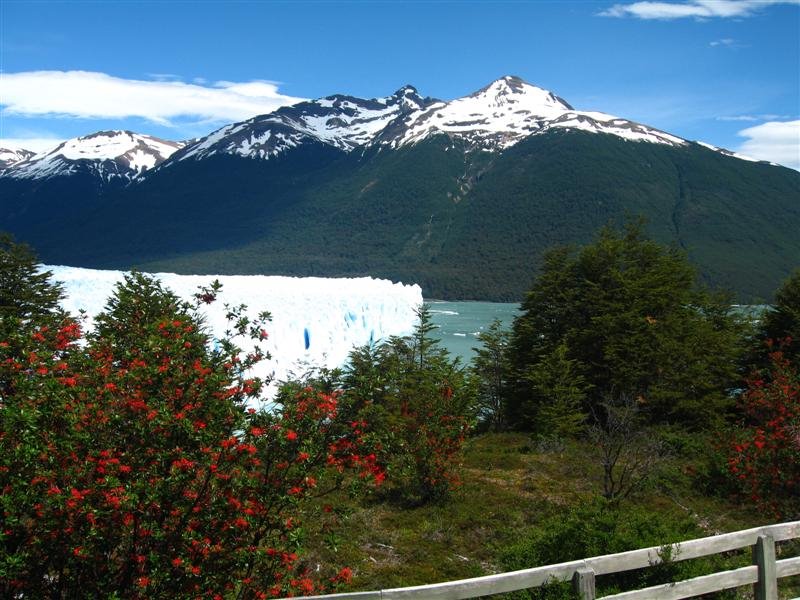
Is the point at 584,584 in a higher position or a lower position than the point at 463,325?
higher

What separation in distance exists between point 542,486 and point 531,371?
8119 millimetres

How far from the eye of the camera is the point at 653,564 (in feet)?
17.9

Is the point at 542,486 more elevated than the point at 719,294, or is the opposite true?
the point at 719,294

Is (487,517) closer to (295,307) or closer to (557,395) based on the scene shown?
(557,395)

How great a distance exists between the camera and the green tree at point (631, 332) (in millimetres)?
20531

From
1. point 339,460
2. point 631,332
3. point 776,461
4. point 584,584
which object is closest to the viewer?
point 584,584

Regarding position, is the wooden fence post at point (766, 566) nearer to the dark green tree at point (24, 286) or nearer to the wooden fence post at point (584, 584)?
the wooden fence post at point (584, 584)

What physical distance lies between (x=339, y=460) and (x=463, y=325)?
78.8 meters

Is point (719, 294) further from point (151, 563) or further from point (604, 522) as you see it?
point (151, 563)

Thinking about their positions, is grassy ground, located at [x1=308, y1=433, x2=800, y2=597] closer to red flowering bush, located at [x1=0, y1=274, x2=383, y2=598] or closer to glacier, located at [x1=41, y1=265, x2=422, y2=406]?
red flowering bush, located at [x1=0, y1=274, x2=383, y2=598]

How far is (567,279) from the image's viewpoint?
23156 millimetres

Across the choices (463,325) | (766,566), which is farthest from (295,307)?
(463,325)

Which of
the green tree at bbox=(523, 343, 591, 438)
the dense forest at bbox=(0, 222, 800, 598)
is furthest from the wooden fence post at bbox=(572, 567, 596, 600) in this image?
the green tree at bbox=(523, 343, 591, 438)

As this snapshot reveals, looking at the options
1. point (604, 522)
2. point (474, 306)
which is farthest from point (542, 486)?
point (474, 306)
